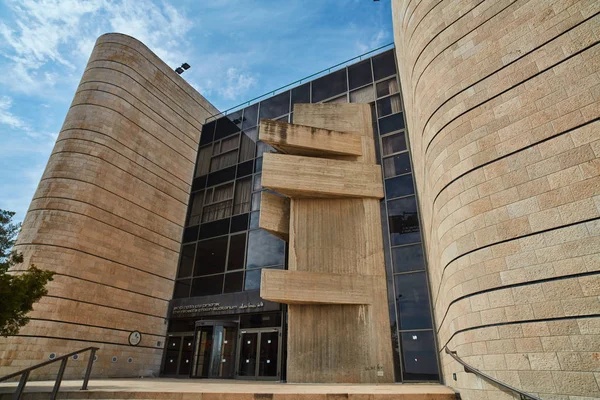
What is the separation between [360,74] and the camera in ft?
64.2

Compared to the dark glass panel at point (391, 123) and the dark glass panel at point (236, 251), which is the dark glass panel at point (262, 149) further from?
the dark glass panel at point (391, 123)

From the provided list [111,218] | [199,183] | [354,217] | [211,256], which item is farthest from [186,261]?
[354,217]

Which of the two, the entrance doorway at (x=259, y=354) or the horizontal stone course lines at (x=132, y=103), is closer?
the entrance doorway at (x=259, y=354)

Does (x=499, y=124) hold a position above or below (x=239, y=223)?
below

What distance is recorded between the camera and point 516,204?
6.65 metres

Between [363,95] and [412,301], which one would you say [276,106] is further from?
[412,301]

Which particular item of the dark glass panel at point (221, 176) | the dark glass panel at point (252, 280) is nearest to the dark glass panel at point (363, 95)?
the dark glass panel at point (221, 176)

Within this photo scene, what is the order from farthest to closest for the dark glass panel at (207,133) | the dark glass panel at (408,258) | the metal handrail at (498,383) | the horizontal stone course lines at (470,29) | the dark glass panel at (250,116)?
the dark glass panel at (207,133)
the dark glass panel at (250,116)
the dark glass panel at (408,258)
the horizontal stone course lines at (470,29)
the metal handrail at (498,383)

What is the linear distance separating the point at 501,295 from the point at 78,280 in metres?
16.6

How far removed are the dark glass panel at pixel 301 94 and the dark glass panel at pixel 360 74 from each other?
268cm

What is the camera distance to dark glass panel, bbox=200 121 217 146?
23.9 m

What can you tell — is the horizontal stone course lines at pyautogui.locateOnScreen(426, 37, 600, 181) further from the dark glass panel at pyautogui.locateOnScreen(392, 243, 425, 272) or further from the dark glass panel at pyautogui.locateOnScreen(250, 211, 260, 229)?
the dark glass panel at pyautogui.locateOnScreen(250, 211, 260, 229)

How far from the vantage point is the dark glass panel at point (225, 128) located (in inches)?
909

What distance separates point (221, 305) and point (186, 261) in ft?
14.2
